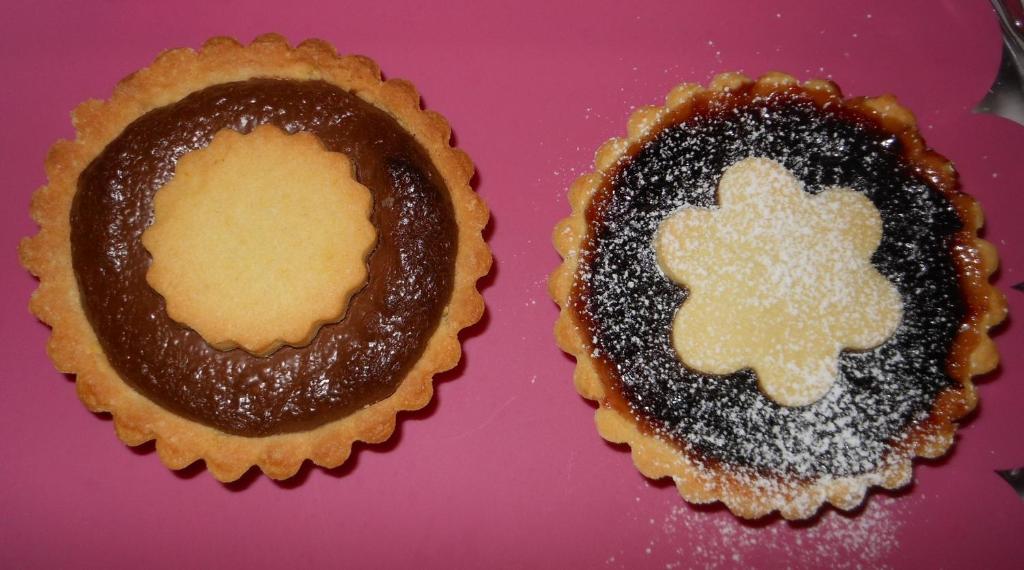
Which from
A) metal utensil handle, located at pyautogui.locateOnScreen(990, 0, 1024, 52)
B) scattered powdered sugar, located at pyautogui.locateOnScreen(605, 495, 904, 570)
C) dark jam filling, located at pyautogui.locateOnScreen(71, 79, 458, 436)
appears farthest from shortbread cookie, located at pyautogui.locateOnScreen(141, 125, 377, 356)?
metal utensil handle, located at pyautogui.locateOnScreen(990, 0, 1024, 52)

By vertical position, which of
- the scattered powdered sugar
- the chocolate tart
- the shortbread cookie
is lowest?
the scattered powdered sugar

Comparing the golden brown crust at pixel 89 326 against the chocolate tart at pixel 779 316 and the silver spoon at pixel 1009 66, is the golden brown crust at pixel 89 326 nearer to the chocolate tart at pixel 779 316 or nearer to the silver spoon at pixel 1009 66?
the chocolate tart at pixel 779 316

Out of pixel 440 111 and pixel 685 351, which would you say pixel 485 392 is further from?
pixel 440 111

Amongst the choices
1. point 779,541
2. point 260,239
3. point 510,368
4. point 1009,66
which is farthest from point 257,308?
point 1009,66

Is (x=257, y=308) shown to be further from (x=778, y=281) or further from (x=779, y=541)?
(x=779, y=541)

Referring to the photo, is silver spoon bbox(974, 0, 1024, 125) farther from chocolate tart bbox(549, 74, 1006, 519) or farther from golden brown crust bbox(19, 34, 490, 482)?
golden brown crust bbox(19, 34, 490, 482)
